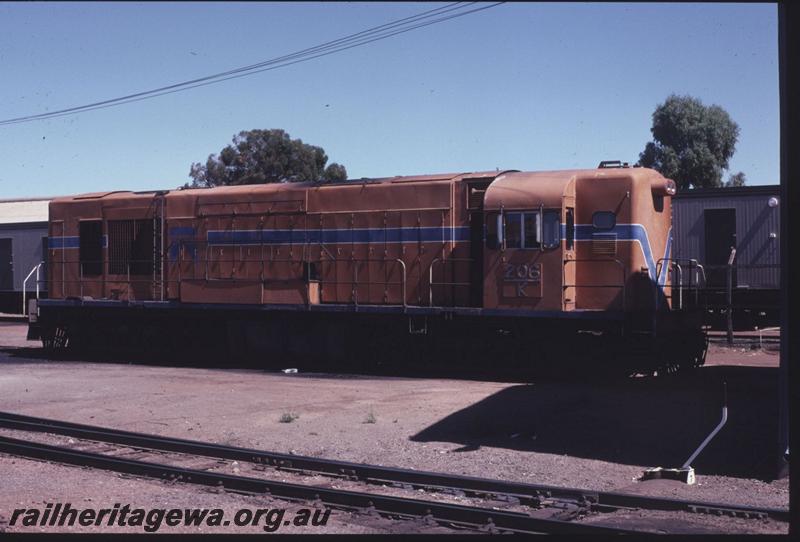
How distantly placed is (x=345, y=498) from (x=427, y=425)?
→ 4.69 metres

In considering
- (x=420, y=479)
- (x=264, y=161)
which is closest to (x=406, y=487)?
(x=420, y=479)

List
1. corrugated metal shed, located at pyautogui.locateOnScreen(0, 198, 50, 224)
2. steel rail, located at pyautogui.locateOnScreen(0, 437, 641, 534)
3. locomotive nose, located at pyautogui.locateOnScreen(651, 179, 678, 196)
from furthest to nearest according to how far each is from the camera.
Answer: corrugated metal shed, located at pyautogui.locateOnScreen(0, 198, 50, 224) → locomotive nose, located at pyautogui.locateOnScreen(651, 179, 678, 196) → steel rail, located at pyautogui.locateOnScreen(0, 437, 641, 534)

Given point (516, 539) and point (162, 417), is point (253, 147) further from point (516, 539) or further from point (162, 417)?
point (516, 539)

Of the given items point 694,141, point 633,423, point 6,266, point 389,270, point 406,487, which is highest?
point 694,141

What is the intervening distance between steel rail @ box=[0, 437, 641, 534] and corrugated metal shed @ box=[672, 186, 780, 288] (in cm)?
1677

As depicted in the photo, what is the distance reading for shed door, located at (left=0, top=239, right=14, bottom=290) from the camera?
3803 cm

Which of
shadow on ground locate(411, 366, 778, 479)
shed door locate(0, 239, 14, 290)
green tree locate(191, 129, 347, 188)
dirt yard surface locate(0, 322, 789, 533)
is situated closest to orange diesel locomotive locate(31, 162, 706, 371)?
dirt yard surface locate(0, 322, 789, 533)

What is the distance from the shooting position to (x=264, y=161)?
185 feet

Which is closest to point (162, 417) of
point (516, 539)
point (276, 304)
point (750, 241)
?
point (276, 304)

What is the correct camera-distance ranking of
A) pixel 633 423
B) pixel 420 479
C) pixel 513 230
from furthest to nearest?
pixel 513 230, pixel 633 423, pixel 420 479

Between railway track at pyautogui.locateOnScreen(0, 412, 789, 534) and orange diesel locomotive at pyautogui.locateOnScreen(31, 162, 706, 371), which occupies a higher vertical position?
orange diesel locomotive at pyautogui.locateOnScreen(31, 162, 706, 371)

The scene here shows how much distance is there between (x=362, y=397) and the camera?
1598 cm

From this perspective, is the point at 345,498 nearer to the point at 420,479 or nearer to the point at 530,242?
the point at 420,479

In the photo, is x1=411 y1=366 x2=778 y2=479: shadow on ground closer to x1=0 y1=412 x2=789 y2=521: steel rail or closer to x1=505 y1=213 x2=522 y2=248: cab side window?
x1=0 y1=412 x2=789 y2=521: steel rail
